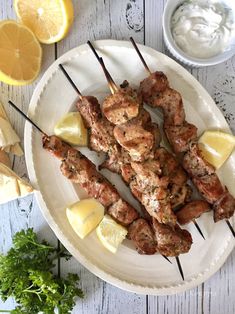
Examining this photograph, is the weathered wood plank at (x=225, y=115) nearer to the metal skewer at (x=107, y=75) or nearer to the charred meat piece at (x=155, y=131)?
the charred meat piece at (x=155, y=131)

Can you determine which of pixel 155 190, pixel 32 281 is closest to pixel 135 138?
pixel 155 190

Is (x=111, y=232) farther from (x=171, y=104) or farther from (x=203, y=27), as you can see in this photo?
(x=203, y=27)

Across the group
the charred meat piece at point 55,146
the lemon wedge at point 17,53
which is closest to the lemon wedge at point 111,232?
the charred meat piece at point 55,146

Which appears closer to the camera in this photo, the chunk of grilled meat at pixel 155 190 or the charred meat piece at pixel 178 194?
the chunk of grilled meat at pixel 155 190

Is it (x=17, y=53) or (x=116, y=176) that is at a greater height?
(x=17, y=53)

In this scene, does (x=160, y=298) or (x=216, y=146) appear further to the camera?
(x=160, y=298)

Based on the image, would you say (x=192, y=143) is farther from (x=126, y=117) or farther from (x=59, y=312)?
(x=59, y=312)

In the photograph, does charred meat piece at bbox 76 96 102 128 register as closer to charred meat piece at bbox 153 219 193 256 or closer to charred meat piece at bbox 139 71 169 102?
charred meat piece at bbox 139 71 169 102
